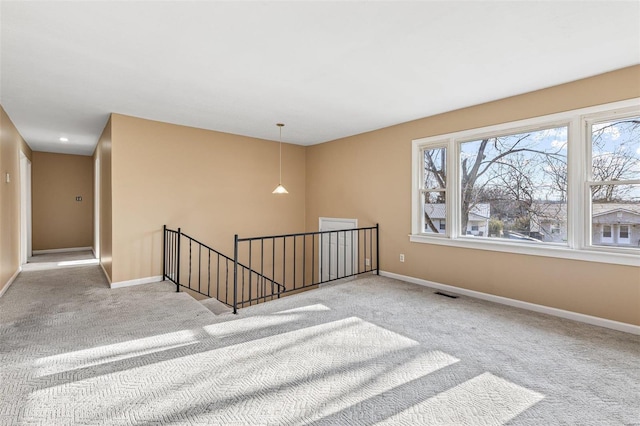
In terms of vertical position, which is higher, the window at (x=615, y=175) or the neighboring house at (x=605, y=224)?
the window at (x=615, y=175)

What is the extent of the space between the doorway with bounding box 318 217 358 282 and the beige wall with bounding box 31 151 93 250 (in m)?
6.17

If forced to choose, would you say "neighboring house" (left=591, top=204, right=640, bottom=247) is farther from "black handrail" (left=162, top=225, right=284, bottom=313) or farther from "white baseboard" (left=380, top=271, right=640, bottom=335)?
"black handrail" (left=162, top=225, right=284, bottom=313)

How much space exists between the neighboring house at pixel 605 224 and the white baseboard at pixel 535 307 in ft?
2.42

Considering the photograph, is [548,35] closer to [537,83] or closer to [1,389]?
[537,83]

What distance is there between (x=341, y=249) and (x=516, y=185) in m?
3.09

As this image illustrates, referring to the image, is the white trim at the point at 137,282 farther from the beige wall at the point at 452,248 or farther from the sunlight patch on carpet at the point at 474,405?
the sunlight patch on carpet at the point at 474,405

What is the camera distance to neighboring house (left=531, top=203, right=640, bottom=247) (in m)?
3.00

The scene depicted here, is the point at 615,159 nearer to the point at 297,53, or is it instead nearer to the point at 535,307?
the point at 535,307

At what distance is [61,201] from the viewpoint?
25.3 ft

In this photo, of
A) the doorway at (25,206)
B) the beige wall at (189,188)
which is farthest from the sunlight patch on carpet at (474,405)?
the doorway at (25,206)

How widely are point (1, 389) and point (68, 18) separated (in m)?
2.46

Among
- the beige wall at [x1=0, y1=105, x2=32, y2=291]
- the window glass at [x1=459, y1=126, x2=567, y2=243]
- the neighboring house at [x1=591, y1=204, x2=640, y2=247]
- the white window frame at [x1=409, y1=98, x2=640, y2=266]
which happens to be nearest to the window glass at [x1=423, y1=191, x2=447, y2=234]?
the window glass at [x1=459, y1=126, x2=567, y2=243]

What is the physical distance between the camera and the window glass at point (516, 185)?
3479 mm

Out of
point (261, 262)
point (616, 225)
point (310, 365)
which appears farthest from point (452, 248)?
point (261, 262)
